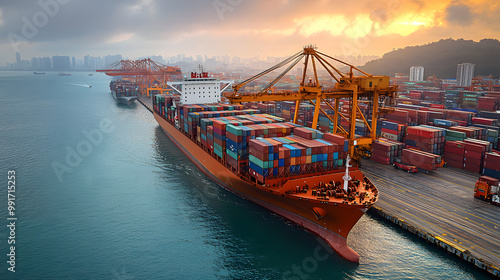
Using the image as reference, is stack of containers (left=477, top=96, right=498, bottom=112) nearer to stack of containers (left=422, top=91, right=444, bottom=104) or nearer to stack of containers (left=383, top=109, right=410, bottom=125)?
stack of containers (left=422, top=91, right=444, bottom=104)

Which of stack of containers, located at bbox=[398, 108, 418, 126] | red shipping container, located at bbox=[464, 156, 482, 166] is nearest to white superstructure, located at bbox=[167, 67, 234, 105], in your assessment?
stack of containers, located at bbox=[398, 108, 418, 126]

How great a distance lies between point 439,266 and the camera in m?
19.4

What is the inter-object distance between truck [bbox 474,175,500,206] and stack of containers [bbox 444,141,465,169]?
10.2 m

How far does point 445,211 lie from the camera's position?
25.0m

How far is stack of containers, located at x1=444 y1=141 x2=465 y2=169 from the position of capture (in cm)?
3653

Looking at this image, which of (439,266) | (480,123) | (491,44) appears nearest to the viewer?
(439,266)

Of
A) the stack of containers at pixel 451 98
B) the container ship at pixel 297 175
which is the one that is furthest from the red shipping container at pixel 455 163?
the stack of containers at pixel 451 98

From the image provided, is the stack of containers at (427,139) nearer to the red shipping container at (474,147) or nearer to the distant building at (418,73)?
the red shipping container at (474,147)

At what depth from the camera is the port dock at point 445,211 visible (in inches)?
790

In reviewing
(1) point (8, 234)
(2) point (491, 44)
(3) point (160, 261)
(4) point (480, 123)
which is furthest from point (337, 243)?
(2) point (491, 44)

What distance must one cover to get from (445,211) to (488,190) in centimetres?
543

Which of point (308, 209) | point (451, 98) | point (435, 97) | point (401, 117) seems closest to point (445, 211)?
point (308, 209)

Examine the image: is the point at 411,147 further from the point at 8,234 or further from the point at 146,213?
the point at 8,234

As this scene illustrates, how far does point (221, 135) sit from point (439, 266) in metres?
20.3
